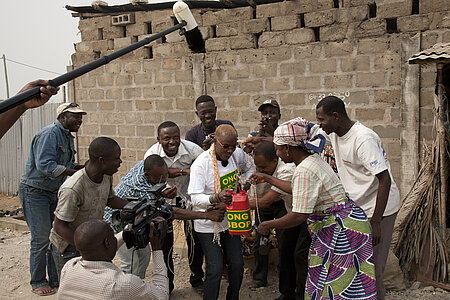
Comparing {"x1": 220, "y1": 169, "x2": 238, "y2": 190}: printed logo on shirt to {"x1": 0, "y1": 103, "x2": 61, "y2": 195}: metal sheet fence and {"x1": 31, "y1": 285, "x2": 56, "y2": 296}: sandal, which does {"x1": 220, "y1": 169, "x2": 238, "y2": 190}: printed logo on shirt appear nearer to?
{"x1": 31, "y1": 285, "x2": 56, "y2": 296}: sandal

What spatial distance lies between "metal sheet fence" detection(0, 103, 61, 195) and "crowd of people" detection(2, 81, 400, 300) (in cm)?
594

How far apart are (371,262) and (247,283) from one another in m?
1.93

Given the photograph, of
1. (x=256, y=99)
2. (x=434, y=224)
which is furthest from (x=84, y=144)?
(x=434, y=224)

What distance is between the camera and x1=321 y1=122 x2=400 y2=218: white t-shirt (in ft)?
10.6

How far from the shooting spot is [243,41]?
21.9ft

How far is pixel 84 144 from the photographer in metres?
8.45

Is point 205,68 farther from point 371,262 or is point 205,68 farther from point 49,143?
point 371,262

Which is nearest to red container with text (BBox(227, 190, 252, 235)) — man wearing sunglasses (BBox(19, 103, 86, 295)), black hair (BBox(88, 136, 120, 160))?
black hair (BBox(88, 136, 120, 160))

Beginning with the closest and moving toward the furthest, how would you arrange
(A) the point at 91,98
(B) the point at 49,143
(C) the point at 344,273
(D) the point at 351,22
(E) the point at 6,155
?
1. (C) the point at 344,273
2. (B) the point at 49,143
3. (D) the point at 351,22
4. (A) the point at 91,98
5. (E) the point at 6,155

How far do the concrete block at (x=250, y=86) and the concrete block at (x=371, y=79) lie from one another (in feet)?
4.72

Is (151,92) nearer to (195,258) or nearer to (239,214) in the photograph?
(195,258)

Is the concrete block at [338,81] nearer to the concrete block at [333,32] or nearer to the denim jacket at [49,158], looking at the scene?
the concrete block at [333,32]

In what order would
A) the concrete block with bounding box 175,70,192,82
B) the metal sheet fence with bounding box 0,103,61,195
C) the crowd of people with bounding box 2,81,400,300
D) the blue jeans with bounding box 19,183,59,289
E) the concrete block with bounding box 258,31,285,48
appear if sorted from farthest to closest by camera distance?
1. the metal sheet fence with bounding box 0,103,61,195
2. the concrete block with bounding box 175,70,192,82
3. the concrete block with bounding box 258,31,285,48
4. the blue jeans with bounding box 19,183,59,289
5. the crowd of people with bounding box 2,81,400,300

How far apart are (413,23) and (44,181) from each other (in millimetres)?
4735
